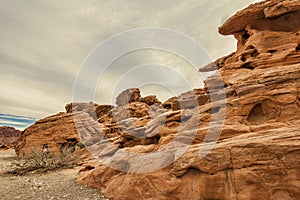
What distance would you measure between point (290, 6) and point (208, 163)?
17.3 metres

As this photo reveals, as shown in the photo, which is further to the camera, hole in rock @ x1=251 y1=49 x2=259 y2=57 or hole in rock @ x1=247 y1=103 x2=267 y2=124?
hole in rock @ x1=251 y1=49 x2=259 y2=57

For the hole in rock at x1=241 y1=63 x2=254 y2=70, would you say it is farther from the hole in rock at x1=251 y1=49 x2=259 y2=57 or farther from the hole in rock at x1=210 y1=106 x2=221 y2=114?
the hole in rock at x1=210 y1=106 x2=221 y2=114

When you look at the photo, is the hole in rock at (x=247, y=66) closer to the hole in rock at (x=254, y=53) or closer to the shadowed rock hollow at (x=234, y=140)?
the shadowed rock hollow at (x=234, y=140)

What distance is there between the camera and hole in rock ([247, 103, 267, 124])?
11.4 metres

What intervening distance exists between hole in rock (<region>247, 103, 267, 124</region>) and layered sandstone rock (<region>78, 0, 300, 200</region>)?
54 millimetres

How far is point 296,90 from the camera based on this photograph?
1066 centimetres

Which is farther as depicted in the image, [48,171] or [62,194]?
[48,171]

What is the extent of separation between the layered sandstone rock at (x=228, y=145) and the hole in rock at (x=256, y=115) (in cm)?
5

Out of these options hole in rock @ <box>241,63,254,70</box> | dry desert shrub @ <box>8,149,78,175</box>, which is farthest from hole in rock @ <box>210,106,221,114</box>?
dry desert shrub @ <box>8,149,78,175</box>

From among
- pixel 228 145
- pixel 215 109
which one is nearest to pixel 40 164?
pixel 215 109

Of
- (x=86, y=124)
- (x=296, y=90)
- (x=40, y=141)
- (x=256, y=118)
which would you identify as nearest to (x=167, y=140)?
(x=256, y=118)

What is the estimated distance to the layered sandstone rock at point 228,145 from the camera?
8.13 m

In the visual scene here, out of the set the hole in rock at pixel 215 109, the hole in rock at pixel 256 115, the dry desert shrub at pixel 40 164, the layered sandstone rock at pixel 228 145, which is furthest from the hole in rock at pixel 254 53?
the dry desert shrub at pixel 40 164

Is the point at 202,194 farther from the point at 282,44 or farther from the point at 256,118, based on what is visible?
the point at 282,44
